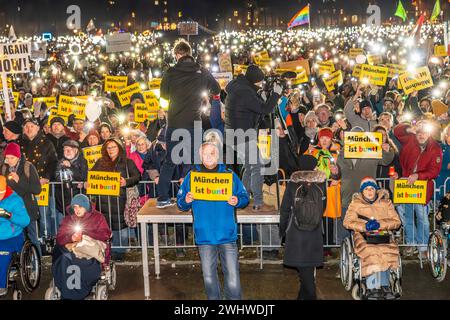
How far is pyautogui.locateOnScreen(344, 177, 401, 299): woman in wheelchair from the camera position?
7656mm

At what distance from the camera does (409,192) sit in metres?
9.15

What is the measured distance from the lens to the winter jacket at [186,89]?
25.8ft

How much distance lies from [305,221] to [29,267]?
3.72 meters

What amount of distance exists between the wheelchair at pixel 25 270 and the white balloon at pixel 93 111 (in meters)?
4.58

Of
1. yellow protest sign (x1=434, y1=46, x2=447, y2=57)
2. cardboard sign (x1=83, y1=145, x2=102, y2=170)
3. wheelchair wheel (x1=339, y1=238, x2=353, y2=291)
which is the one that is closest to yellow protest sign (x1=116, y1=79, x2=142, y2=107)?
cardboard sign (x1=83, y1=145, x2=102, y2=170)

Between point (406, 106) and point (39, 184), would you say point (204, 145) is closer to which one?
point (39, 184)

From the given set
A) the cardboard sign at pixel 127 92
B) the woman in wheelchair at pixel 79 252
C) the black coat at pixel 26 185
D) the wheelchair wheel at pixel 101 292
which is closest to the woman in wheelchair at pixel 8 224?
the woman in wheelchair at pixel 79 252

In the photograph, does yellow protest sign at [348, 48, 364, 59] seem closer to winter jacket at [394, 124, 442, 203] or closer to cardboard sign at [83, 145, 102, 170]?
winter jacket at [394, 124, 442, 203]

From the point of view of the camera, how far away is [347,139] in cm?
910

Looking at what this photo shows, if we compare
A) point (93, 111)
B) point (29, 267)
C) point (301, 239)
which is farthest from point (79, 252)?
point (93, 111)

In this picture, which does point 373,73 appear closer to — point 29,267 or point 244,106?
point 244,106

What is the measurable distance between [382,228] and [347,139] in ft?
5.59

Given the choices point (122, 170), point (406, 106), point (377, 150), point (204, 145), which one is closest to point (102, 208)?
point (122, 170)

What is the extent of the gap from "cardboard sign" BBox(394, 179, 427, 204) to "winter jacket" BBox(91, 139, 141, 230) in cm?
381
